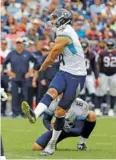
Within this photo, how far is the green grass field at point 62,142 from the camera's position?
34.5 ft

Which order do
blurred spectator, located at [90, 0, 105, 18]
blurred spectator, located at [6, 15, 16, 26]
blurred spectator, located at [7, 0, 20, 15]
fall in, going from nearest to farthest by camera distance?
1. blurred spectator, located at [6, 15, 16, 26]
2. blurred spectator, located at [7, 0, 20, 15]
3. blurred spectator, located at [90, 0, 105, 18]

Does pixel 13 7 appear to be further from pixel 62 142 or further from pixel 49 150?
pixel 49 150

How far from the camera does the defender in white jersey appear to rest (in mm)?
10422

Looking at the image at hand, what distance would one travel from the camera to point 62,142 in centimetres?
1276

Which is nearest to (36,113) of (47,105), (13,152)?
(47,105)

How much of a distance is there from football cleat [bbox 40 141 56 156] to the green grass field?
0.08 metres

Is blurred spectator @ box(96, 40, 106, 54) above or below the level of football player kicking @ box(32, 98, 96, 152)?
below

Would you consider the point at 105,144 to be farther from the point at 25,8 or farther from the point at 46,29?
the point at 25,8

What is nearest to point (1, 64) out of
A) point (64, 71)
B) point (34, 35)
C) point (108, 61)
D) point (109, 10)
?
point (34, 35)

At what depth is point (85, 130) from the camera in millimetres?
11102

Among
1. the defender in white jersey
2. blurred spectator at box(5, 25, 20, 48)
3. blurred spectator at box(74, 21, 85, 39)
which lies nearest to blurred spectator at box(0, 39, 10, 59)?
blurred spectator at box(5, 25, 20, 48)

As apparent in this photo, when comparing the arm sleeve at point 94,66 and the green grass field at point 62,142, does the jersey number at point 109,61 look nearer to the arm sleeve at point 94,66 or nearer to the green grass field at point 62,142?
the arm sleeve at point 94,66

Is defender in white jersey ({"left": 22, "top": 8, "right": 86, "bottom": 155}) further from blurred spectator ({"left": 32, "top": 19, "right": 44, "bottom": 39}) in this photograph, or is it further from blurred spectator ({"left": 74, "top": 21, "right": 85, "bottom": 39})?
blurred spectator ({"left": 74, "top": 21, "right": 85, "bottom": 39})

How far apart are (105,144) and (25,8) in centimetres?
1307
